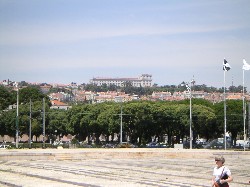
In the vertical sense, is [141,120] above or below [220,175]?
above

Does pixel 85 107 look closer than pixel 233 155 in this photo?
No

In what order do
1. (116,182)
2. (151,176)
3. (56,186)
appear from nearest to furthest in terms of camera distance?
(56,186)
(116,182)
(151,176)

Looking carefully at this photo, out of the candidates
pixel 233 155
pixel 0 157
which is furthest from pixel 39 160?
pixel 233 155

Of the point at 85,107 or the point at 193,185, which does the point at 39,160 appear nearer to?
the point at 193,185

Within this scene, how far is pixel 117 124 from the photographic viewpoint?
86188mm

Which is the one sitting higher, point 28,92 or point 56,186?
point 28,92

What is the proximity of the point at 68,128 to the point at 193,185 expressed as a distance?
73780 millimetres

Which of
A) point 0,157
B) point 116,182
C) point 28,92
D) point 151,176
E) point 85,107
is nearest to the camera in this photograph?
point 116,182

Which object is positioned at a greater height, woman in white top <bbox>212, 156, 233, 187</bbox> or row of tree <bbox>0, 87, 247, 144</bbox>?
row of tree <bbox>0, 87, 247, 144</bbox>

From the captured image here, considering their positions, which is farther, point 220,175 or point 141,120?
point 141,120

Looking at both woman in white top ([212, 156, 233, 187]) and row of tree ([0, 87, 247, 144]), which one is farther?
row of tree ([0, 87, 247, 144])

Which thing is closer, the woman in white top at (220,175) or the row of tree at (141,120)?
the woman in white top at (220,175)

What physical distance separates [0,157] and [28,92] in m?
88.5

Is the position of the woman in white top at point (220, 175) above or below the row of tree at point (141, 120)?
below
